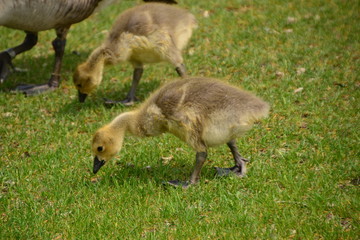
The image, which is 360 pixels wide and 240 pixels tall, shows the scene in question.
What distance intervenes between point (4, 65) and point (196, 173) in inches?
175

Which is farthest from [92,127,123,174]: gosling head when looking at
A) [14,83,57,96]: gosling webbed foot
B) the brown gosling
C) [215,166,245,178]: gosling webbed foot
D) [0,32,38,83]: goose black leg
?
[0,32,38,83]: goose black leg

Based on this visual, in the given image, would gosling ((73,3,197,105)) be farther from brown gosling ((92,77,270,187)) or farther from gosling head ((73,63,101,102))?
brown gosling ((92,77,270,187))

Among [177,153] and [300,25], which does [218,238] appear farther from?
[300,25]

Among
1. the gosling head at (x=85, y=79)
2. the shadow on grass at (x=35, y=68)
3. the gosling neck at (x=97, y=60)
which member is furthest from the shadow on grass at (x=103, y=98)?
the shadow on grass at (x=35, y=68)

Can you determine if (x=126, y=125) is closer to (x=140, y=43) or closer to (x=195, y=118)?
(x=195, y=118)

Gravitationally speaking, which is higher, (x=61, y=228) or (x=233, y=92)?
(x=233, y=92)

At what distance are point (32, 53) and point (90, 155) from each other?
158 inches

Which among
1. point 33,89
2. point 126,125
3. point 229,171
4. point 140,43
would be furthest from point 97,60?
point 229,171

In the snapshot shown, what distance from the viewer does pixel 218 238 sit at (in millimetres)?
4586

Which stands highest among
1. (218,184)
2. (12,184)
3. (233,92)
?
(233,92)

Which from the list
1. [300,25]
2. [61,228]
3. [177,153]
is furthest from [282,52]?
[61,228]

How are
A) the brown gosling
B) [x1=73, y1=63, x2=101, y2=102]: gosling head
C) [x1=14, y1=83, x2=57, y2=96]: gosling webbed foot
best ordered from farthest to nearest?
[x1=14, y1=83, x2=57, y2=96]: gosling webbed foot, [x1=73, y1=63, x2=101, y2=102]: gosling head, the brown gosling

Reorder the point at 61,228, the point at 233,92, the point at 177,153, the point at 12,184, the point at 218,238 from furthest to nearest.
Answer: the point at 177,153
the point at 12,184
the point at 233,92
the point at 61,228
the point at 218,238

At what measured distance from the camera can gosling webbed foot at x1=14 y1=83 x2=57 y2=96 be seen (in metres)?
8.20
